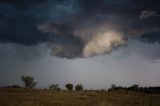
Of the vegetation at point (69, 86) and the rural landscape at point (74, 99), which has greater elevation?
the vegetation at point (69, 86)

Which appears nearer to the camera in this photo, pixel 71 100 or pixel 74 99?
pixel 71 100

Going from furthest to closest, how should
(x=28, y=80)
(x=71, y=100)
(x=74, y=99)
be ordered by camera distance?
(x=28, y=80), (x=74, y=99), (x=71, y=100)

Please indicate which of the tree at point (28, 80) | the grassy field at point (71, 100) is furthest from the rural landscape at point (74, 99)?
the tree at point (28, 80)

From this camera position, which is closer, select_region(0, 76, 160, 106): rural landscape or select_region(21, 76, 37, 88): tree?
select_region(0, 76, 160, 106): rural landscape

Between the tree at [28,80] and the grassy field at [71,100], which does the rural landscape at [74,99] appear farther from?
the tree at [28,80]

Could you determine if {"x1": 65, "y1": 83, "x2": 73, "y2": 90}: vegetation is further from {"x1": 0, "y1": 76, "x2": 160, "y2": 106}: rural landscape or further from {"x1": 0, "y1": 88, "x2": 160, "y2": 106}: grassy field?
{"x1": 0, "y1": 88, "x2": 160, "y2": 106}: grassy field

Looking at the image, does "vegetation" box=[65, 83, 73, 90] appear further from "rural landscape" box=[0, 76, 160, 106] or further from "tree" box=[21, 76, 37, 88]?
"rural landscape" box=[0, 76, 160, 106]

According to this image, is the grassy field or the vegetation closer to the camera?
the grassy field

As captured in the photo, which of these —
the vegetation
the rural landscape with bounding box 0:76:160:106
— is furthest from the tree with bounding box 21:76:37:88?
the rural landscape with bounding box 0:76:160:106

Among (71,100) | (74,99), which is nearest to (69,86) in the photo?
(74,99)

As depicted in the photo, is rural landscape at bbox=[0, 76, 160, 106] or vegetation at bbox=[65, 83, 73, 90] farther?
vegetation at bbox=[65, 83, 73, 90]

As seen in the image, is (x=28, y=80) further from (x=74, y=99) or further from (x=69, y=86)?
(x=74, y=99)

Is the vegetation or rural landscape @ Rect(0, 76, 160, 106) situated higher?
the vegetation

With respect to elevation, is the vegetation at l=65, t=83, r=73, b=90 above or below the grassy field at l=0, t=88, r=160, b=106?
above
